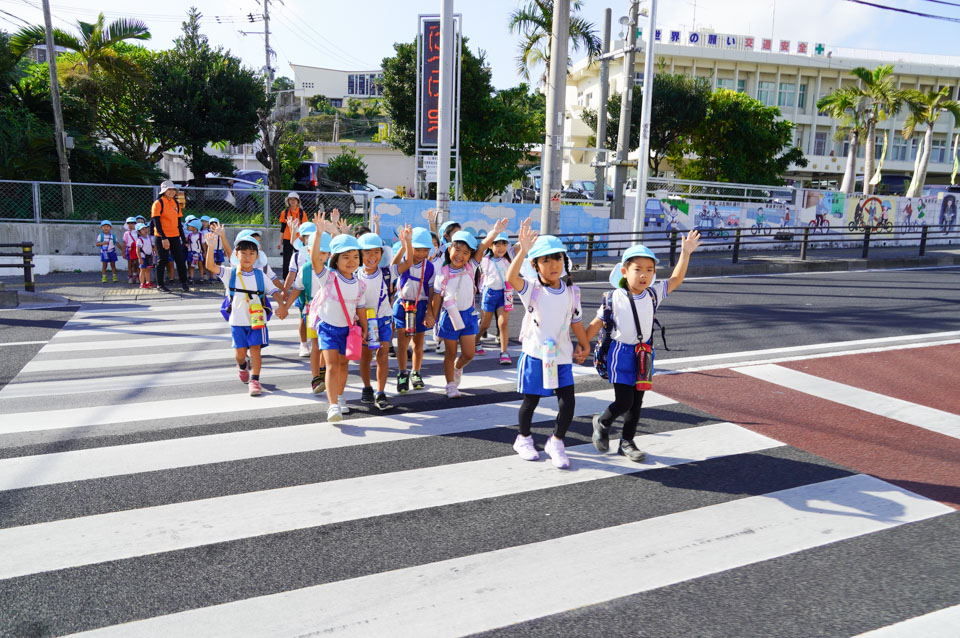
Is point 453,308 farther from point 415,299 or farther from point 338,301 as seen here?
point 338,301

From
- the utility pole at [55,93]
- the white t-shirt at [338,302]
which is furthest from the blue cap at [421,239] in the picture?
the utility pole at [55,93]

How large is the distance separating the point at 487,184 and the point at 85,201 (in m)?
12.8

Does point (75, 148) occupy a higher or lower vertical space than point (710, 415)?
higher

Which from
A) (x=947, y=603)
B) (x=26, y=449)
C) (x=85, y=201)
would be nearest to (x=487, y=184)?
(x=85, y=201)

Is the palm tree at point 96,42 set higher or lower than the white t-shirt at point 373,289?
higher

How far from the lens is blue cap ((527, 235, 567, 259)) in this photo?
4.62 m

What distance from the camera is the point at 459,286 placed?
6473 mm

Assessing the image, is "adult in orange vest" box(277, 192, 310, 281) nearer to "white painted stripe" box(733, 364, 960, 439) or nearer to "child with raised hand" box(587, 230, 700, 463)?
"child with raised hand" box(587, 230, 700, 463)

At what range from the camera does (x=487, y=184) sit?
79.4 feet

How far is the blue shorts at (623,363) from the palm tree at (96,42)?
21.8 m

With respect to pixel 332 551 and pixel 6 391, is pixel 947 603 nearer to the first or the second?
pixel 332 551

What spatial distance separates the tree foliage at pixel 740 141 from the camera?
34375 mm

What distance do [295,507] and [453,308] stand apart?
2713 millimetres

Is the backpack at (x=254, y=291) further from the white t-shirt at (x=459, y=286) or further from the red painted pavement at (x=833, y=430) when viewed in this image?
the red painted pavement at (x=833, y=430)
